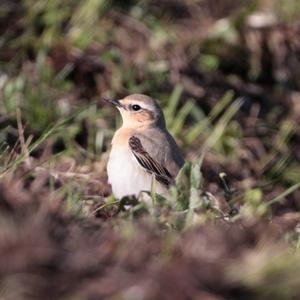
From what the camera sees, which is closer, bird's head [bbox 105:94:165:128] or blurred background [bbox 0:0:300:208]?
bird's head [bbox 105:94:165:128]

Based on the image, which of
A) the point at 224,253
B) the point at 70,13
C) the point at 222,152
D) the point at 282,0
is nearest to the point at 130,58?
the point at 70,13

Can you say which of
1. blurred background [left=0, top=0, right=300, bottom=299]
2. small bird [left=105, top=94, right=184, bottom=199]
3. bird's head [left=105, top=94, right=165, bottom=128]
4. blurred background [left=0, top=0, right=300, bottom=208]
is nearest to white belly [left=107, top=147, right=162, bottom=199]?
small bird [left=105, top=94, right=184, bottom=199]

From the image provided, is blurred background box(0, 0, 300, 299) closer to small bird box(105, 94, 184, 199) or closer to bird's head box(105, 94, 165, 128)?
small bird box(105, 94, 184, 199)

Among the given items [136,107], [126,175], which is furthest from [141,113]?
[126,175]

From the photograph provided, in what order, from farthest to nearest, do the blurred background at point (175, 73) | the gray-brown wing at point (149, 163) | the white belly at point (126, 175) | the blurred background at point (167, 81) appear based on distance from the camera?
the blurred background at point (175, 73)
the blurred background at point (167, 81)
the gray-brown wing at point (149, 163)
the white belly at point (126, 175)

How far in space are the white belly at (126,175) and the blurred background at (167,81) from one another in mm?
219

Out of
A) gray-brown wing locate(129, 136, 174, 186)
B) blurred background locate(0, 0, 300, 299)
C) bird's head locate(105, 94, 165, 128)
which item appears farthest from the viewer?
blurred background locate(0, 0, 300, 299)

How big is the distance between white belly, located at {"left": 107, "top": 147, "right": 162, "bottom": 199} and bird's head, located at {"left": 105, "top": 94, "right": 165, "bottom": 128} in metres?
0.54

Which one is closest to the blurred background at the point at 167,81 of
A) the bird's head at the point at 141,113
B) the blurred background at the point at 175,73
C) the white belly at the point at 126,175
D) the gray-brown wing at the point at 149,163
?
the blurred background at the point at 175,73

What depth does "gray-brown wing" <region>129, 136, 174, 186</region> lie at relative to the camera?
707cm

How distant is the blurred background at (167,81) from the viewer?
323 inches

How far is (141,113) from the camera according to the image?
24.9ft

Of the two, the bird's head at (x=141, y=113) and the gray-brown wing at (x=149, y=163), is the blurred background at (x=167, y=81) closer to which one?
the gray-brown wing at (x=149, y=163)

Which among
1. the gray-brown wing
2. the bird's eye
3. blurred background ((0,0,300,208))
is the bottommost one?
blurred background ((0,0,300,208))
